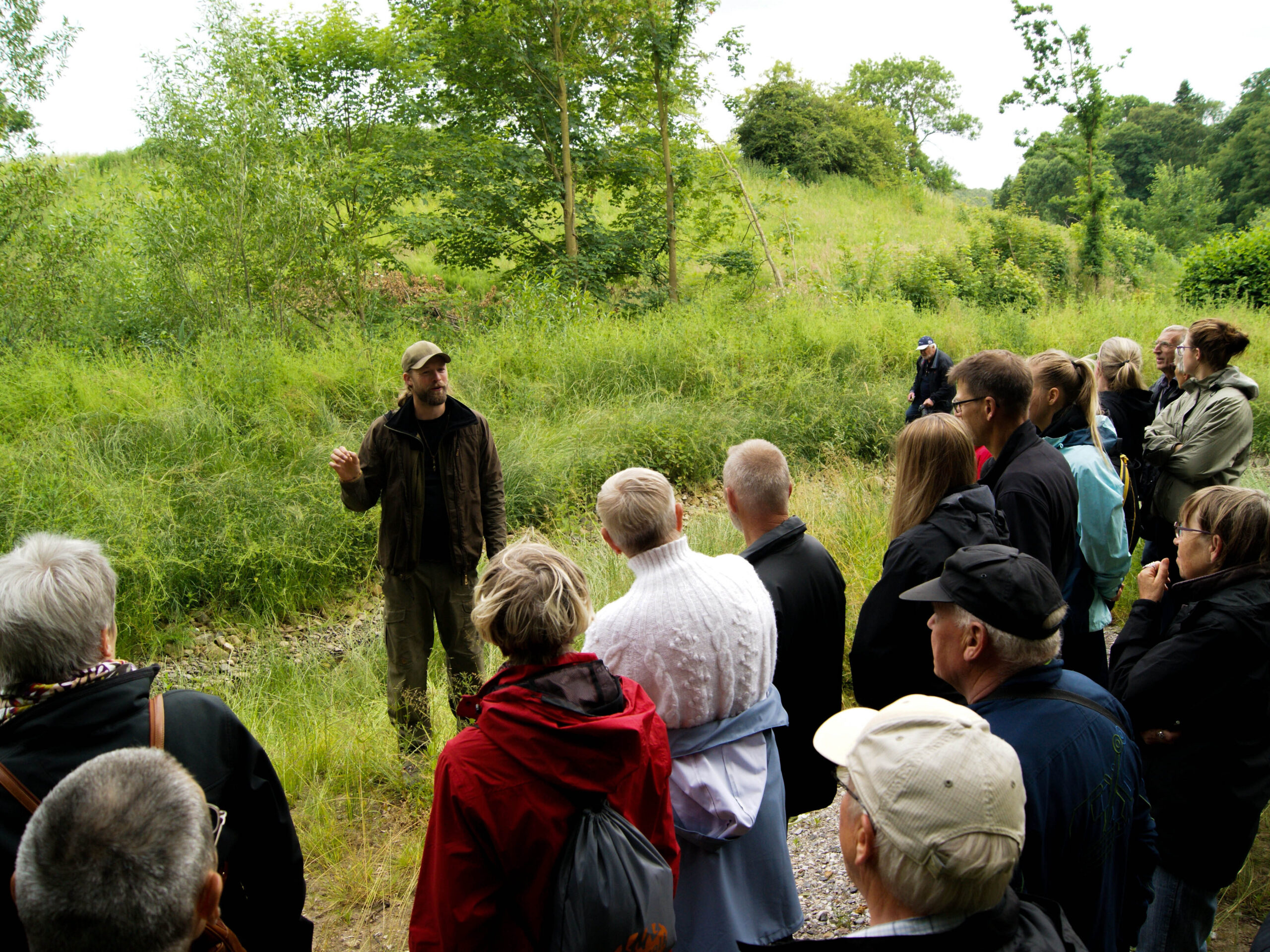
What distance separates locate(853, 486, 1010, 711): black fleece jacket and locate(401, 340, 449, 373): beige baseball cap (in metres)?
2.55

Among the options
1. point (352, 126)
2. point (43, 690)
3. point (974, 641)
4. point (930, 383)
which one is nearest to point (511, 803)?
point (43, 690)

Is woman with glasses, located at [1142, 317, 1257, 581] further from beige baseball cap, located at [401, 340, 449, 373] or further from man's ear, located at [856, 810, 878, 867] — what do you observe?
beige baseball cap, located at [401, 340, 449, 373]

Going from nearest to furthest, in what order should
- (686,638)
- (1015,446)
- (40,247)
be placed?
(686,638) < (1015,446) < (40,247)

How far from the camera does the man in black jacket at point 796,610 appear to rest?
9.02ft

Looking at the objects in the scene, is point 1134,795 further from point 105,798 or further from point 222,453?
point 222,453

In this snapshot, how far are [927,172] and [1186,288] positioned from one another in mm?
21795

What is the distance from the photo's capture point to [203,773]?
184cm

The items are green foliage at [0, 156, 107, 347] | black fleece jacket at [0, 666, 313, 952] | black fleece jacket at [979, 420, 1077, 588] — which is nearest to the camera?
black fleece jacket at [0, 666, 313, 952]

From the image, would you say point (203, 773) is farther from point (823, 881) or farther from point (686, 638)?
point (823, 881)

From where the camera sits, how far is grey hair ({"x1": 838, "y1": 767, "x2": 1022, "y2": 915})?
4.04 feet

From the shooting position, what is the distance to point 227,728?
6.30ft

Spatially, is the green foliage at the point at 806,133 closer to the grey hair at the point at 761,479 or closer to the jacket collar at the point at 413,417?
the jacket collar at the point at 413,417

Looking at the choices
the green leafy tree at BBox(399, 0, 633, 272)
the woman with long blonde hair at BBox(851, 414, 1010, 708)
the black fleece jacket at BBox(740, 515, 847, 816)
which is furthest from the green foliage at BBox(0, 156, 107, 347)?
the woman with long blonde hair at BBox(851, 414, 1010, 708)

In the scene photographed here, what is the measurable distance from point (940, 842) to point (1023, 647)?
821mm
